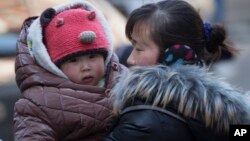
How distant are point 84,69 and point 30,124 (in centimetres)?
29

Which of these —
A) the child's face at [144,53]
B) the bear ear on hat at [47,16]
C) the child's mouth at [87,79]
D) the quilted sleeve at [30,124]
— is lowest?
the quilted sleeve at [30,124]

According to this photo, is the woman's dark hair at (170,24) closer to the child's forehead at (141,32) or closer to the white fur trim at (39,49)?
the child's forehead at (141,32)

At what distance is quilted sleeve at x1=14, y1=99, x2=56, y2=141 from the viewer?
212 centimetres

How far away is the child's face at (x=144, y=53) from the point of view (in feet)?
6.77

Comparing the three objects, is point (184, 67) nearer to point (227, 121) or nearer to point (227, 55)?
point (227, 121)

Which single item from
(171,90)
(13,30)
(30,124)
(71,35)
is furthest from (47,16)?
(13,30)

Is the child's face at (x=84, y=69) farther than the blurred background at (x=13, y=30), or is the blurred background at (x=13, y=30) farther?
the blurred background at (x=13, y=30)

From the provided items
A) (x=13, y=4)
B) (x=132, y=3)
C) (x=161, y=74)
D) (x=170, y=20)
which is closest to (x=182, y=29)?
(x=170, y=20)

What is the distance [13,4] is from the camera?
5.62 m

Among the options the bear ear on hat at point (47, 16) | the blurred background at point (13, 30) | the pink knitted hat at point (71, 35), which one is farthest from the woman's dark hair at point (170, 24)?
the blurred background at point (13, 30)

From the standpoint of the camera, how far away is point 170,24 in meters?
2.05

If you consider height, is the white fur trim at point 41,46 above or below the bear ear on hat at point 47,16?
below

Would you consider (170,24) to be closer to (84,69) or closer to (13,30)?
(84,69)

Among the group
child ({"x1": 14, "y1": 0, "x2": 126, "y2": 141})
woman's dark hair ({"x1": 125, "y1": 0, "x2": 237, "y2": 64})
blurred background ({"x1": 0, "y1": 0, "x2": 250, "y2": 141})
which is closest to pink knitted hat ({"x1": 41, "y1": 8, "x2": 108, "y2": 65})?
child ({"x1": 14, "y1": 0, "x2": 126, "y2": 141})
